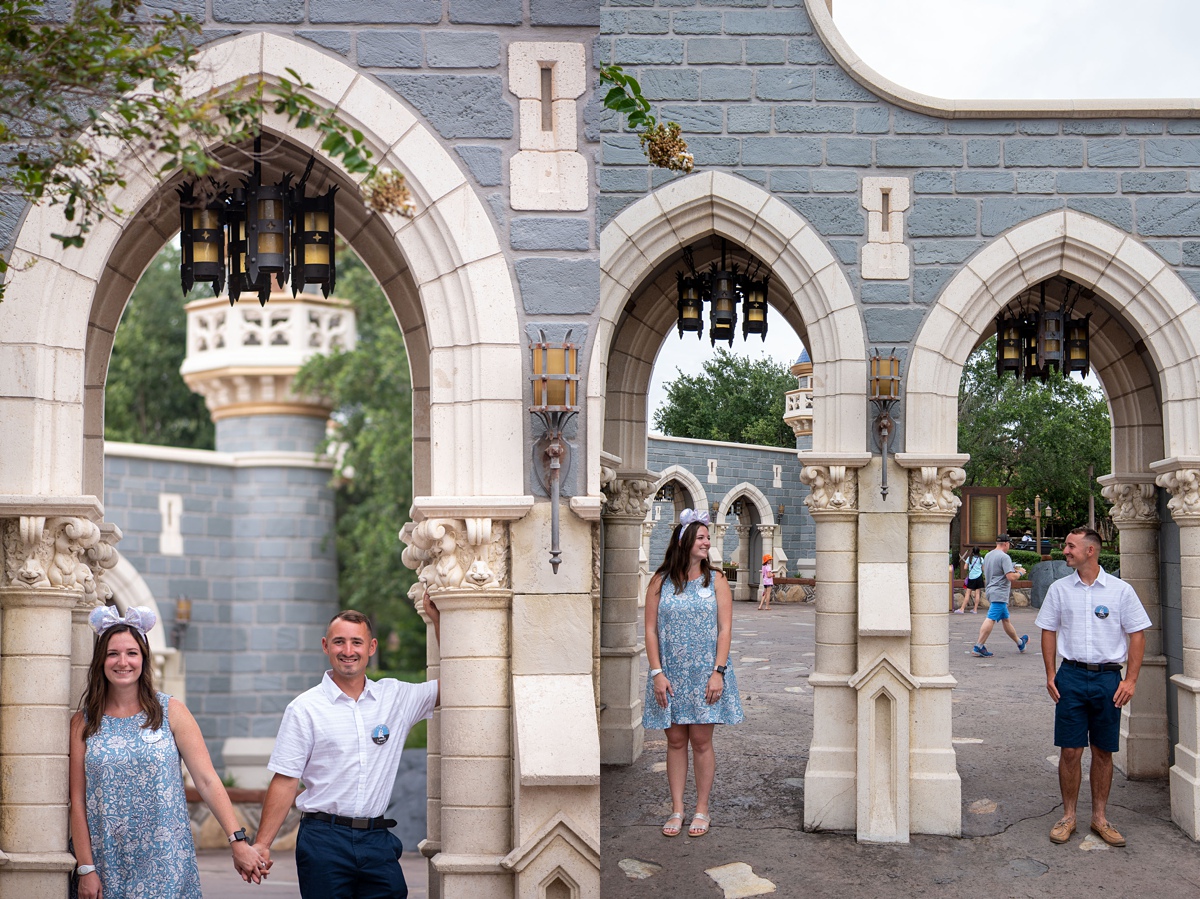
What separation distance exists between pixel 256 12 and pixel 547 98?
45.2 inches

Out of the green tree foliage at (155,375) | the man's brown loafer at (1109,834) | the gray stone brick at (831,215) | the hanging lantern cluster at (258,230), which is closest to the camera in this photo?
the hanging lantern cluster at (258,230)

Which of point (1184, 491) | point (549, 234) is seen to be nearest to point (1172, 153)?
point (1184, 491)

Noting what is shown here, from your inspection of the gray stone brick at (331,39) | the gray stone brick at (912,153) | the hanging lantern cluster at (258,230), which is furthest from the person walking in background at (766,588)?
the gray stone brick at (331,39)

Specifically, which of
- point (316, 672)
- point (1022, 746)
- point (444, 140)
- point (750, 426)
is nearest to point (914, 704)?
point (1022, 746)

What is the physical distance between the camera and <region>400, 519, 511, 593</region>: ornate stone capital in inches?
198

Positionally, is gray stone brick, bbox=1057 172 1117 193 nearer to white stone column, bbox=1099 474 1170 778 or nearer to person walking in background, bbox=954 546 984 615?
white stone column, bbox=1099 474 1170 778

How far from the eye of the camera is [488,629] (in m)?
5.10

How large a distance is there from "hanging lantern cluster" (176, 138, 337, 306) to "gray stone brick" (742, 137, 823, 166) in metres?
2.82

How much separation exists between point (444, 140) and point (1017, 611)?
18.4m

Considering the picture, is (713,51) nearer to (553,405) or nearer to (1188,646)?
(553,405)

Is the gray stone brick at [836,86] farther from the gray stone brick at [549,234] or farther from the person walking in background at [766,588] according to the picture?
the person walking in background at [766,588]

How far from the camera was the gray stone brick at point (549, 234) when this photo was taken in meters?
5.18

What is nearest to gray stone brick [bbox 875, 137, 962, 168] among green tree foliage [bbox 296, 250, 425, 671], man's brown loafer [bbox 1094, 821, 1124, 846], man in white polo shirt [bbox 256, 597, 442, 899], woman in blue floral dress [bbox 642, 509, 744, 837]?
woman in blue floral dress [bbox 642, 509, 744, 837]

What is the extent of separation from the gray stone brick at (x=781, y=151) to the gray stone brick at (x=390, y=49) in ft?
9.50
